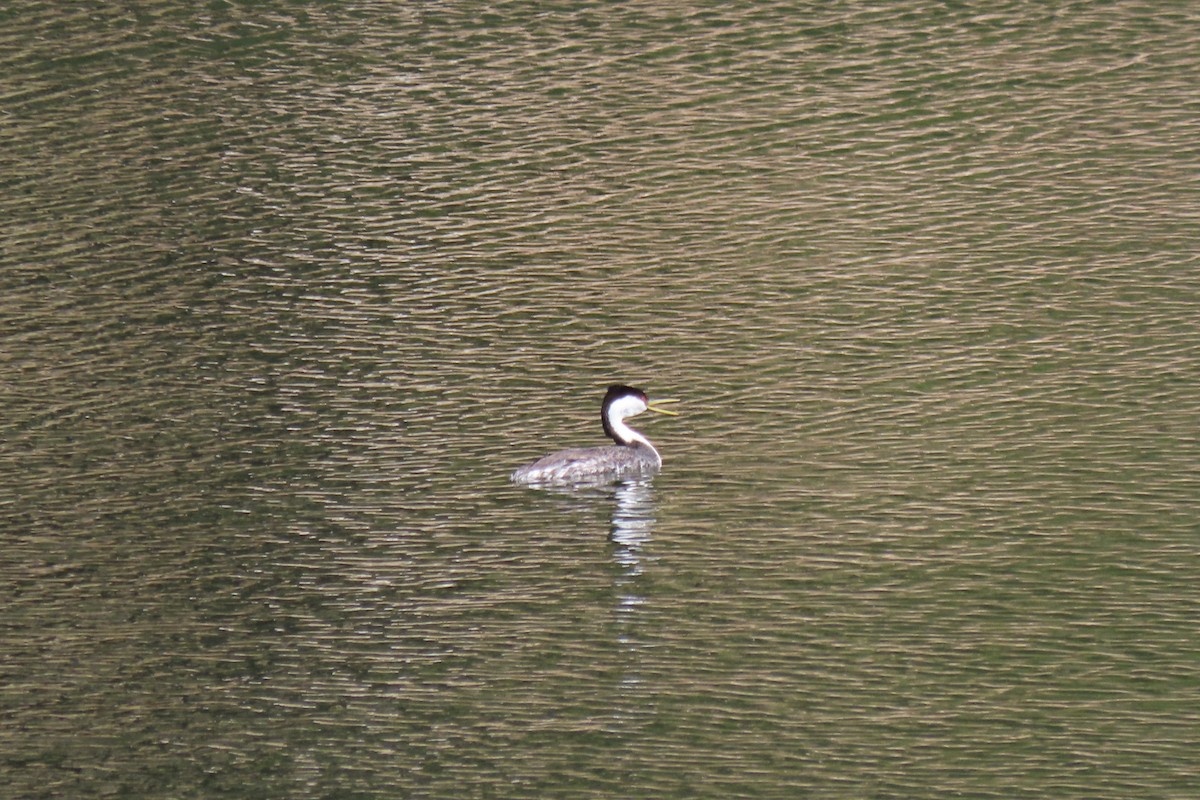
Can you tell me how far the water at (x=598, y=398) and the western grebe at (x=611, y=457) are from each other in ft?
0.75

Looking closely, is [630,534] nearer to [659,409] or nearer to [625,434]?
[625,434]

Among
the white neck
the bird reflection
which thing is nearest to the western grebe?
the white neck

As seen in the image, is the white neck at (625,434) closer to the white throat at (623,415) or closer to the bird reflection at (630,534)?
the white throat at (623,415)

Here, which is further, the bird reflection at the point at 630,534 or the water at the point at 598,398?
the bird reflection at the point at 630,534

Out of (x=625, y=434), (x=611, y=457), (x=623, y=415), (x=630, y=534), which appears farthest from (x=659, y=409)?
(x=630, y=534)

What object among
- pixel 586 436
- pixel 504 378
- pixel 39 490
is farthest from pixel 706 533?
pixel 39 490

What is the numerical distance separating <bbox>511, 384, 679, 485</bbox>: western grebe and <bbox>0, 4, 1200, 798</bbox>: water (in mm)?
229

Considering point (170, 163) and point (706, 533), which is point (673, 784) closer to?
point (706, 533)

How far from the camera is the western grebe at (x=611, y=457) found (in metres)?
14.0

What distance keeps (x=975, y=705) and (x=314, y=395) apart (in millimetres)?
6546

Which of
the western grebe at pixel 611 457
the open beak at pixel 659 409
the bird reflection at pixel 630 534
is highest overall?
the open beak at pixel 659 409

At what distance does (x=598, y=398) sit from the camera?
15461 mm

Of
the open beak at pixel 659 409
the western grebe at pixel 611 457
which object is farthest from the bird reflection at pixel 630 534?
the open beak at pixel 659 409

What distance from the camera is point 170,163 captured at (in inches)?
811
